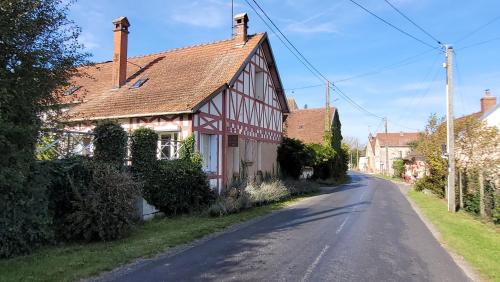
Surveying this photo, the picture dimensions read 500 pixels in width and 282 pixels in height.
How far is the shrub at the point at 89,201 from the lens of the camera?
352 inches

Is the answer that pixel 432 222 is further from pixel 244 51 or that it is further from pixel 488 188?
pixel 244 51

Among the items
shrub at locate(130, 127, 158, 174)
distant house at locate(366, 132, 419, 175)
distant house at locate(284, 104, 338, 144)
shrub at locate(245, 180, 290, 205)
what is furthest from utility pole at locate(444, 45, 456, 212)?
distant house at locate(366, 132, 419, 175)

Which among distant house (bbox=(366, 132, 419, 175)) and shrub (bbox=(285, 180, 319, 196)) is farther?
distant house (bbox=(366, 132, 419, 175))

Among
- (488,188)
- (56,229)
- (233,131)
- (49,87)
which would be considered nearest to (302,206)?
(233,131)

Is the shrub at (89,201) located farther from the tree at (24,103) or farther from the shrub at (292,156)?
the shrub at (292,156)

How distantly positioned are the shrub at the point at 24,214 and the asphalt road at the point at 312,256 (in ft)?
7.82

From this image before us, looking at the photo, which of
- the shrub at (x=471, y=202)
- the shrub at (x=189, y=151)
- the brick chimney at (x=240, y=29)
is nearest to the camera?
the shrub at (x=189, y=151)

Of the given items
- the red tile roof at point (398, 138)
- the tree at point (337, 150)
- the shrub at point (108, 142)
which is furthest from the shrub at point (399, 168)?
the shrub at point (108, 142)

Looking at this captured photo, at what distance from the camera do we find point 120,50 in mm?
21000

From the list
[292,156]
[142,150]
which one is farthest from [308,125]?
[142,150]

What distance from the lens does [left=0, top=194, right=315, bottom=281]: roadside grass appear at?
21.5 feet

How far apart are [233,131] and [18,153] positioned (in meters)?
12.2

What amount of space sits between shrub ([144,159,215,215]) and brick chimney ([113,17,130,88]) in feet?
26.8

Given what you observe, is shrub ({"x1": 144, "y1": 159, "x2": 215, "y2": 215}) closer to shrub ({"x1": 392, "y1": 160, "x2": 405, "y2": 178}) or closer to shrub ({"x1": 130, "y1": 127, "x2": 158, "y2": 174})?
shrub ({"x1": 130, "y1": 127, "x2": 158, "y2": 174})
